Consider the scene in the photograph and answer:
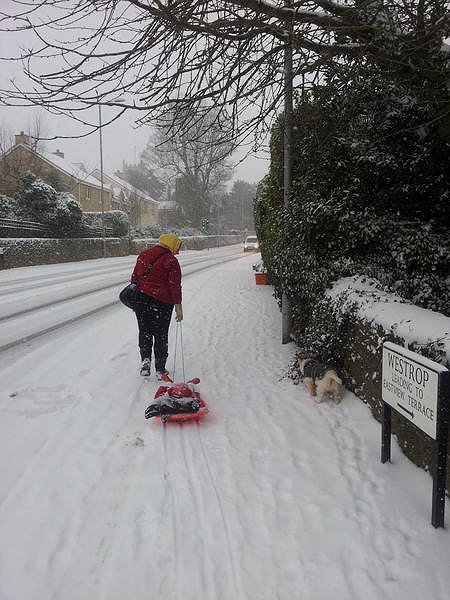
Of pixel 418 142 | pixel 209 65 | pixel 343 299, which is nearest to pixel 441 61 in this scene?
pixel 418 142

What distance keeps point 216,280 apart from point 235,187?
7283 cm

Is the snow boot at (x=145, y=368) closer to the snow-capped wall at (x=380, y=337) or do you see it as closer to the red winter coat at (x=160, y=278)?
the red winter coat at (x=160, y=278)

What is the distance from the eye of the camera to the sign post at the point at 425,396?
7.69ft

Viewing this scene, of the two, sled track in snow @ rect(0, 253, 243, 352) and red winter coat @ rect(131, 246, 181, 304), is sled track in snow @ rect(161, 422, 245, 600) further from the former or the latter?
sled track in snow @ rect(0, 253, 243, 352)

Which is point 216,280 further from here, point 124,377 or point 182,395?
point 182,395

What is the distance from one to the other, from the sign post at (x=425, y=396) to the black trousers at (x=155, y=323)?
2735 mm

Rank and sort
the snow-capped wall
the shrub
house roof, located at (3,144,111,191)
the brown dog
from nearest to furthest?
the snow-capped wall → the brown dog → the shrub → house roof, located at (3,144,111,191)

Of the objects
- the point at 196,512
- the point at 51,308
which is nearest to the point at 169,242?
the point at 196,512

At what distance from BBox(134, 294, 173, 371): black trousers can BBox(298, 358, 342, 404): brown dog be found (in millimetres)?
1713

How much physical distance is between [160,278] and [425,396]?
3.19 metres

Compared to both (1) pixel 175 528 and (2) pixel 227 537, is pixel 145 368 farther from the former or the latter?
(2) pixel 227 537

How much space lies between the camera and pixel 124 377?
5.09 metres

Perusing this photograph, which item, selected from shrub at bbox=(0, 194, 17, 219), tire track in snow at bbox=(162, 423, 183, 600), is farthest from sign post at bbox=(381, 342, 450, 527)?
shrub at bbox=(0, 194, 17, 219)

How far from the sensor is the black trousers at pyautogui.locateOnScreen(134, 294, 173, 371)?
15.9 ft
